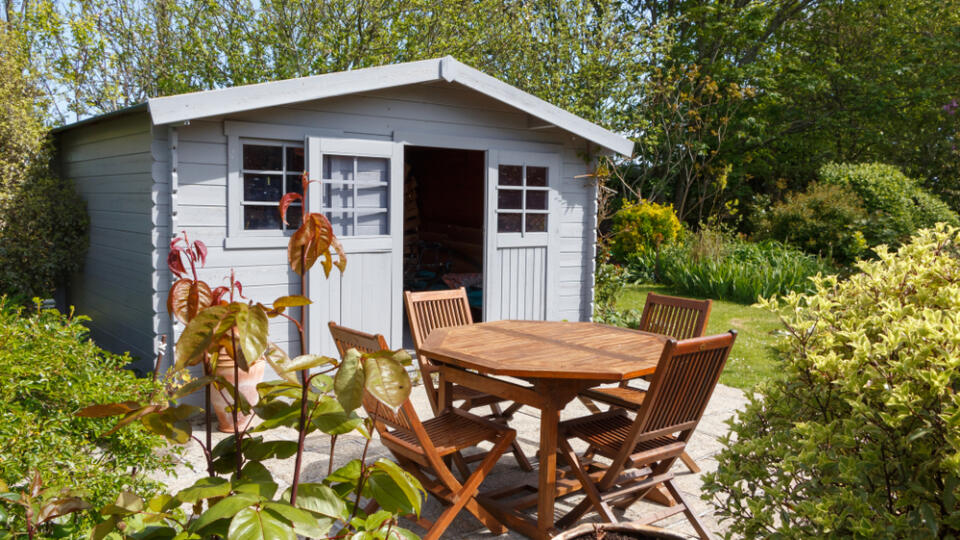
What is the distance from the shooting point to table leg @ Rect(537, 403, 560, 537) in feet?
11.6

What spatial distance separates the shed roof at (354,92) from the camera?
5.22m

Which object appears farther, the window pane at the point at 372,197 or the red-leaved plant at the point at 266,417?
the window pane at the point at 372,197

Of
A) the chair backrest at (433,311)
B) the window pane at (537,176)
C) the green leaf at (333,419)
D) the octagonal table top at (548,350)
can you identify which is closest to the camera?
the green leaf at (333,419)

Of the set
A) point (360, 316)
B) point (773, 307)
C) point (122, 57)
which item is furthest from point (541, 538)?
point (122, 57)

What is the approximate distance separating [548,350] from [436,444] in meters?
0.85

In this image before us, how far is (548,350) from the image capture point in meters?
4.03

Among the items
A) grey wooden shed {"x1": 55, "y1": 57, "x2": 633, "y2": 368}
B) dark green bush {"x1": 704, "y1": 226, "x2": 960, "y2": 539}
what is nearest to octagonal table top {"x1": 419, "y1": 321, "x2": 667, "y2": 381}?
dark green bush {"x1": 704, "y1": 226, "x2": 960, "y2": 539}

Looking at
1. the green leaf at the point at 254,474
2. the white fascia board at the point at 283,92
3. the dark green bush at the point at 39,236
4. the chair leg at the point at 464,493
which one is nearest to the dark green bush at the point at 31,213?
the dark green bush at the point at 39,236

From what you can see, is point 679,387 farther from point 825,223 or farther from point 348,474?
point 825,223

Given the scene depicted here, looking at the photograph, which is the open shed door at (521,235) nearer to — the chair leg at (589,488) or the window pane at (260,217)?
the window pane at (260,217)

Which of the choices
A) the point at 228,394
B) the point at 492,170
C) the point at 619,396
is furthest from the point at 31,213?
the point at 619,396

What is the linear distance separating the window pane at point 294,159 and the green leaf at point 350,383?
486 centimetres

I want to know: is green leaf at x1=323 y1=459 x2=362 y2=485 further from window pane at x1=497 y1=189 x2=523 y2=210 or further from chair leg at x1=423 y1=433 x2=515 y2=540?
window pane at x1=497 y1=189 x2=523 y2=210

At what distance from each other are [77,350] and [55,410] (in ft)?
1.09
